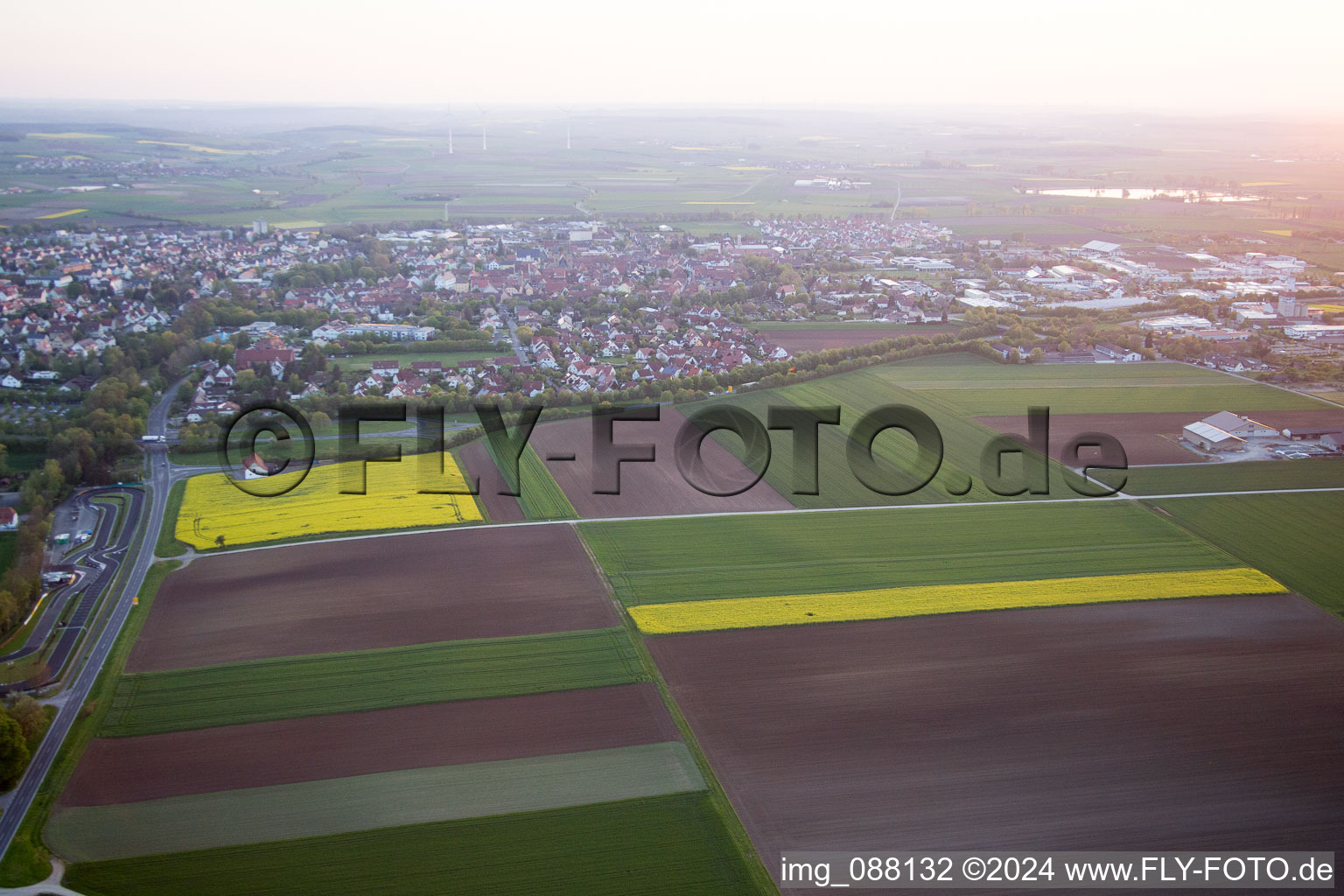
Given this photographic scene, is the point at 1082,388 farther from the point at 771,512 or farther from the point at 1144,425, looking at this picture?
the point at 771,512

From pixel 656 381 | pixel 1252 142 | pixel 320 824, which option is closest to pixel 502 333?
pixel 656 381

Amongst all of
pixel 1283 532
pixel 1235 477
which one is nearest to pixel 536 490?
pixel 1283 532

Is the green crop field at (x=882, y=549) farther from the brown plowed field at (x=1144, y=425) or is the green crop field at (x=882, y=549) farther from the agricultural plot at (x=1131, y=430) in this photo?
the brown plowed field at (x=1144, y=425)


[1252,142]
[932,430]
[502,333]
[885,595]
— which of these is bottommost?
[885,595]

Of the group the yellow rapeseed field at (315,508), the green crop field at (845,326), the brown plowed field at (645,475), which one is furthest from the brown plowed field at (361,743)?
the green crop field at (845,326)

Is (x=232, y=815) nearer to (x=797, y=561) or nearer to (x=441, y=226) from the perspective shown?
(x=797, y=561)

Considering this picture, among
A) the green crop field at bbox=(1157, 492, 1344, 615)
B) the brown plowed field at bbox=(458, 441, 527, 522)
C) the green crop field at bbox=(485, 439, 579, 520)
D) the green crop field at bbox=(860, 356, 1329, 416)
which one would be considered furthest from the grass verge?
the green crop field at bbox=(860, 356, 1329, 416)

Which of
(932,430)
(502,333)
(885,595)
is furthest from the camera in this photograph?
(502,333)

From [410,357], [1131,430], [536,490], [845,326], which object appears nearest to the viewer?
[536,490]
